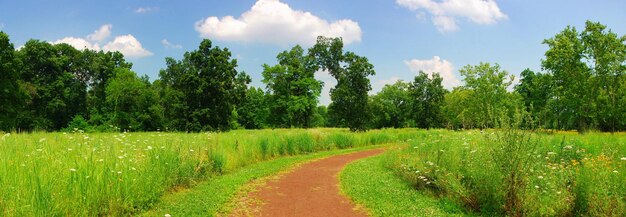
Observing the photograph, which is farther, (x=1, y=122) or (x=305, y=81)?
(x=305, y=81)

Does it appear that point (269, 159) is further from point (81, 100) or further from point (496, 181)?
point (81, 100)

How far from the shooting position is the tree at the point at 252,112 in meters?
71.3

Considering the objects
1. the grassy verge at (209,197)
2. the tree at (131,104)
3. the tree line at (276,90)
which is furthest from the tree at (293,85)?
the grassy verge at (209,197)

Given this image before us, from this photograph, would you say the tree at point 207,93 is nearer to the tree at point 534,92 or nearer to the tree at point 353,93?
the tree at point 353,93

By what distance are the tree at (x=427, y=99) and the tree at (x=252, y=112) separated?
2813 centimetres

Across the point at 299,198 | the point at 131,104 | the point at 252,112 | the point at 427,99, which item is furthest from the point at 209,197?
the point at 252,112

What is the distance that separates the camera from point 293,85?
48.9 meters

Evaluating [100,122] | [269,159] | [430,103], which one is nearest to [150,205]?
[269,159]

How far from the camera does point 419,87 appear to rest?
65625mm

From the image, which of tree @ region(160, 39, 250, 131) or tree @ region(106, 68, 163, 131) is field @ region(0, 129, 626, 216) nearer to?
tree @ region(160, 39, 250, 131)

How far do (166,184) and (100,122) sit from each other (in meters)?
50.6

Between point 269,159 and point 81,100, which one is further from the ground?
point 81,100

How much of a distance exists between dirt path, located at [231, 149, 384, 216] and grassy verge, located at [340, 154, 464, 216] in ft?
1.18

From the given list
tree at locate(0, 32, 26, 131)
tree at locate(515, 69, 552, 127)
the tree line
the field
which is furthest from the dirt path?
tree at locate(515, 69, 552, 127)
